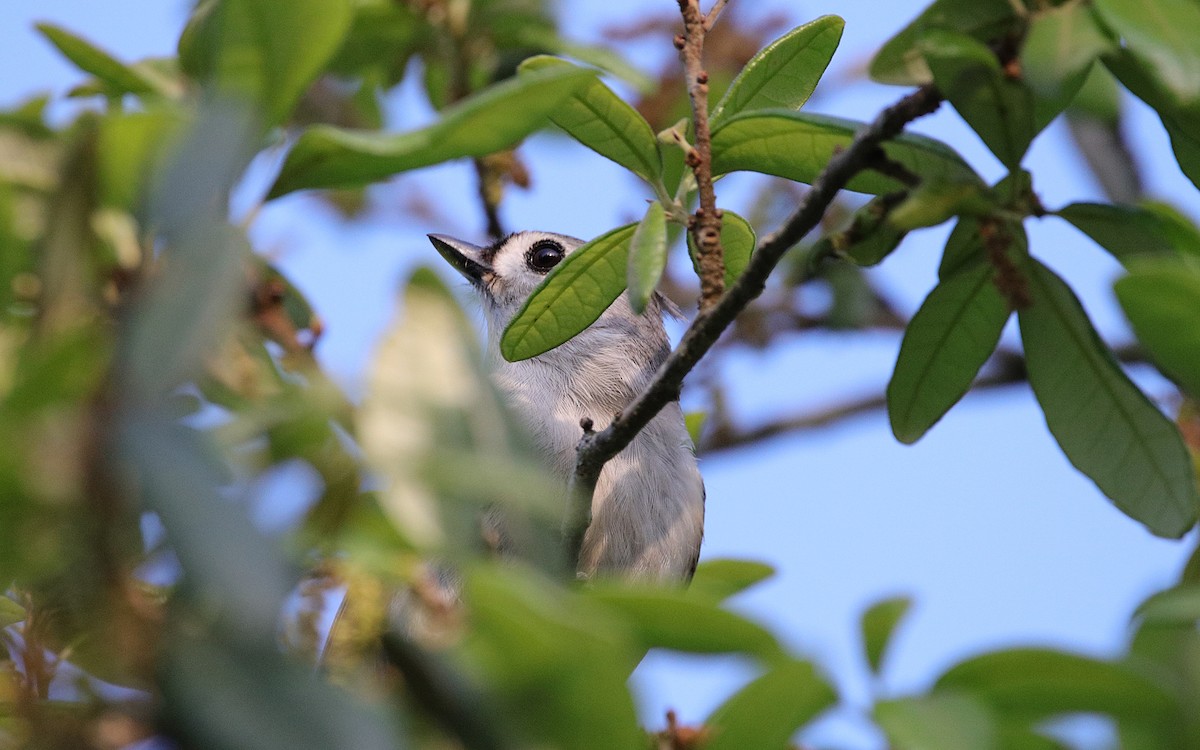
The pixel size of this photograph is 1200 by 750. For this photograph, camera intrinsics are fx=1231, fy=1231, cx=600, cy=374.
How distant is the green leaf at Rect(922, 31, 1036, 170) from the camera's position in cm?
152

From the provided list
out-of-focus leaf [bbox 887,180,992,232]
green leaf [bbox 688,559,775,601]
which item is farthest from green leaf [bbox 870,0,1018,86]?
green leaf [bbox 688,559,775,601]

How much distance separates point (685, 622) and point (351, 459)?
0.35 m

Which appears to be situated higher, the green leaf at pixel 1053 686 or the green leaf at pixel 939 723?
the green leaf at pixel 1053 686

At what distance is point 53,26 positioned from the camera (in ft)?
6.69

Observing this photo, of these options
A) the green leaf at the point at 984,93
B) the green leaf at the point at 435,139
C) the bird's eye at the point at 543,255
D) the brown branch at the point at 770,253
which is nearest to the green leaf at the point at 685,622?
the green leaf at the point at 435,139

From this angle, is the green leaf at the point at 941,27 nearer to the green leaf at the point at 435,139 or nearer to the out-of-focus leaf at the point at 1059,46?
the out-of-focus leaf at the point at 1059,46

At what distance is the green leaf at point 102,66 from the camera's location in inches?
80.0

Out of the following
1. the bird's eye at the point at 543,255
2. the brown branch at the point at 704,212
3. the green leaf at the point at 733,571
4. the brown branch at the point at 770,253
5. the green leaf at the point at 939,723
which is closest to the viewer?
the green leaf at the point at 939,723

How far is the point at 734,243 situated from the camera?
2188 mm

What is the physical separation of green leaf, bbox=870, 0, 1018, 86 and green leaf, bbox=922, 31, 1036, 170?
29mm

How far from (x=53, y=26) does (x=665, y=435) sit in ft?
7.78

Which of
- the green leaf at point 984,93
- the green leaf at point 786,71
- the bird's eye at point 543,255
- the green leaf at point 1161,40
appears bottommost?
the green leaf at point 984,93

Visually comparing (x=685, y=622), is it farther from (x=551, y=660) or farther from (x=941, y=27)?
(x=941, y=27)

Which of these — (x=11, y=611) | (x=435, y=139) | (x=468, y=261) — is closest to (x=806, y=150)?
(x=435, y=139)
